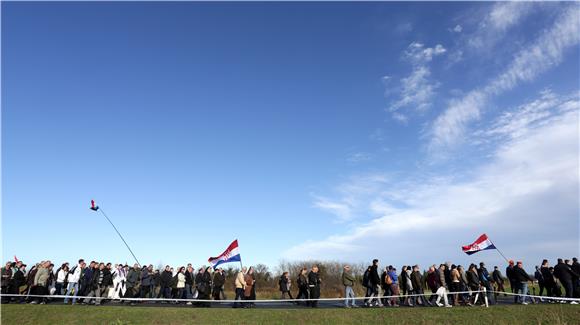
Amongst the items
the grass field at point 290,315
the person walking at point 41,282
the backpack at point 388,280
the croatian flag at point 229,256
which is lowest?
the grass field at point 290,315

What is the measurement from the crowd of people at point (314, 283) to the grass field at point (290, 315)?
100 cm

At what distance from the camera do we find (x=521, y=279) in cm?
1944

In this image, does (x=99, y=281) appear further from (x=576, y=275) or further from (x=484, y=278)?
(x=576, y=275)

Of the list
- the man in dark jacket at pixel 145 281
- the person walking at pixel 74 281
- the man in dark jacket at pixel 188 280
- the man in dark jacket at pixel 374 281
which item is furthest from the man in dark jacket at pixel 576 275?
the person walking at pixel 74 281

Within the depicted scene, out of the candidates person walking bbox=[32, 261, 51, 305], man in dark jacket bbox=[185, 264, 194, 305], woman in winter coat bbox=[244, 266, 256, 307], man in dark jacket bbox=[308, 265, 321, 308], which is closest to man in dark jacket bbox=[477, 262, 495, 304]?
man in dark jacket bbox=[308, 265, 321, 308]

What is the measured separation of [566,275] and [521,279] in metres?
1.94

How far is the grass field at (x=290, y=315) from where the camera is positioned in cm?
1672

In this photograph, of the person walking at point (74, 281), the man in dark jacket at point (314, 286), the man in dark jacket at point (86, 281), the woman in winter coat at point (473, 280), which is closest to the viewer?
the woman in winter coat at point (473, 280)

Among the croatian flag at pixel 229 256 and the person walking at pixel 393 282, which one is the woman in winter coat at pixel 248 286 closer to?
the croatian flag at pixel 229 256

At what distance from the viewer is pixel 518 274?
19.5 m

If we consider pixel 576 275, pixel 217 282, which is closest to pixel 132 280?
pixel 217 282

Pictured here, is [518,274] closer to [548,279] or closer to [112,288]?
[548,279]

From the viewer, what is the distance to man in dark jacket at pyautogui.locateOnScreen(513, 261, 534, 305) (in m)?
19.2

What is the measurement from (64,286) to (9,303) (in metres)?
2.47
